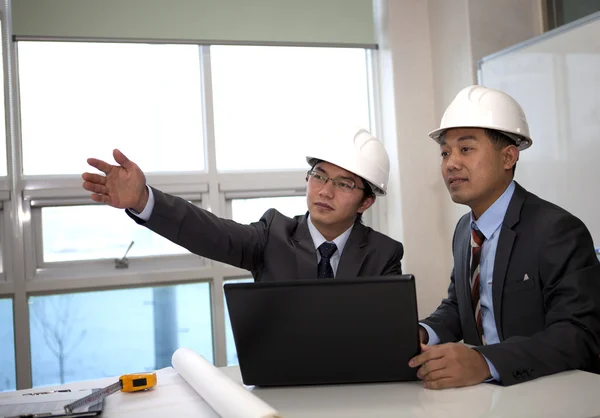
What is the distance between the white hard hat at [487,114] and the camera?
2.15m

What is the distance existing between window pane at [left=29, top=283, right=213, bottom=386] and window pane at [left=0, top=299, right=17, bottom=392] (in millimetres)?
108

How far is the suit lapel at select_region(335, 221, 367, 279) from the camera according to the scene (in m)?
2.30

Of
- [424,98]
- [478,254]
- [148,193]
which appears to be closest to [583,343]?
[478,254]

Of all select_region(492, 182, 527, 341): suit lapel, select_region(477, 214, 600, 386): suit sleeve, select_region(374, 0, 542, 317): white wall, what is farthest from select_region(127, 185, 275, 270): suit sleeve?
select_region(374, 0, 542, 317): white wall

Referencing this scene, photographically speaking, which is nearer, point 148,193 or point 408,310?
point 408,310

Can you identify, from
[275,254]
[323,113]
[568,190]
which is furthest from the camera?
[323,113]

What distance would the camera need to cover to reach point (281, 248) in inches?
93.5

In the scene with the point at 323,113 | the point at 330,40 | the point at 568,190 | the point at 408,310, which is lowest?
the point at 408,310

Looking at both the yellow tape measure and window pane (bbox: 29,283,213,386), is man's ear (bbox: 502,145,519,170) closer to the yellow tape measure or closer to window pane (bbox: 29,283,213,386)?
the yellow tape measure

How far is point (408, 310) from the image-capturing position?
1423mm

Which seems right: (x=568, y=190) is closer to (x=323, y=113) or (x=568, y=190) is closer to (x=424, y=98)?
(x=424, y=98)

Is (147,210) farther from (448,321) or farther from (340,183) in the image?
(448,321)

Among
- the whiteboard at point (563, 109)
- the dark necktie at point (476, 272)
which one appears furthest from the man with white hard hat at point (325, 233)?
the whiteboard at point (563, 109)

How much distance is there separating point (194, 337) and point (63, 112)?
1.52 m
